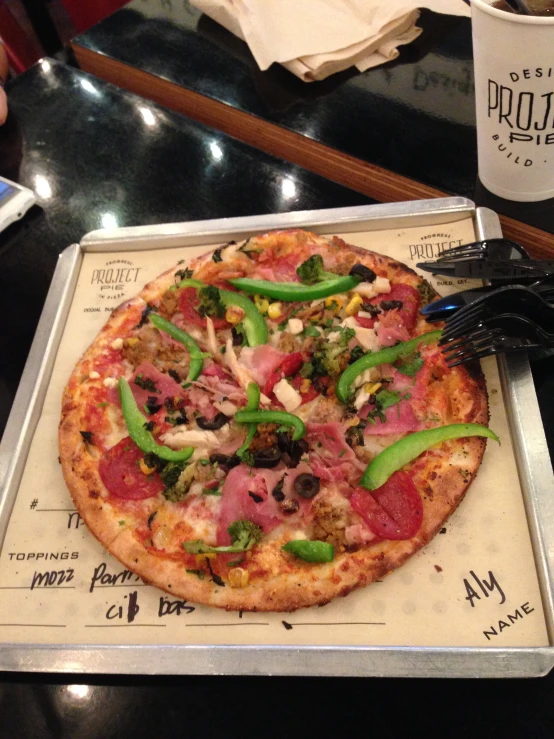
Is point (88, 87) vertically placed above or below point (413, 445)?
above

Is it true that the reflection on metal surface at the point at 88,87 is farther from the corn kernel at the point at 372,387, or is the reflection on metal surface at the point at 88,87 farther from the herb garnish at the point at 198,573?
the herb garnish at the point at 198,573

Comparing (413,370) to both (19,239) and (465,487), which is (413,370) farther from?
(19,239)

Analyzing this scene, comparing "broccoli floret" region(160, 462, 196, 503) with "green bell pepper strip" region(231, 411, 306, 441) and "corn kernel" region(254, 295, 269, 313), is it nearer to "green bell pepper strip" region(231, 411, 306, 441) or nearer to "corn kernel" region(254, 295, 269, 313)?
"green bell pepper strip" region(231, 411, 306, 441)

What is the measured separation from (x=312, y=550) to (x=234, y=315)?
0.87 m

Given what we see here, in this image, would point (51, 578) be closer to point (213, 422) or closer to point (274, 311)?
point (213, 422)

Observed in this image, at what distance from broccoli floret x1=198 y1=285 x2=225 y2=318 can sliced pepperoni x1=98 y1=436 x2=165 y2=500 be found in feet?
1.69

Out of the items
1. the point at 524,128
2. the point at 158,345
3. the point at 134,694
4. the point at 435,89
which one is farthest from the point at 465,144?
the point at 134,694

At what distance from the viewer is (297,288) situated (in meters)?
2.01

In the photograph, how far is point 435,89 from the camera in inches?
104

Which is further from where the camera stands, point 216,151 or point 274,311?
point 216,151

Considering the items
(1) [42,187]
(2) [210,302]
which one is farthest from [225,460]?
(1) [42,187]

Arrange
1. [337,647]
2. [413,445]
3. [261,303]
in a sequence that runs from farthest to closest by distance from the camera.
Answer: [261,303], [413,445], [337,647]

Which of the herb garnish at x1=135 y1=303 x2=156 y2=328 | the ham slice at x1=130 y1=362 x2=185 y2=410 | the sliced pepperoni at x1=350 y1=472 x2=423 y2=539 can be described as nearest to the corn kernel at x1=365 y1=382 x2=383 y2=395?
the sliced pepperoni at x1=350 y1=472 x2=423 y2=539

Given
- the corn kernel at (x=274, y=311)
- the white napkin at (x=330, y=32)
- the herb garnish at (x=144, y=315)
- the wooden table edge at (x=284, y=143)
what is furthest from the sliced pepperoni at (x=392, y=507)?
the white napkin at (x=330, y=32)
